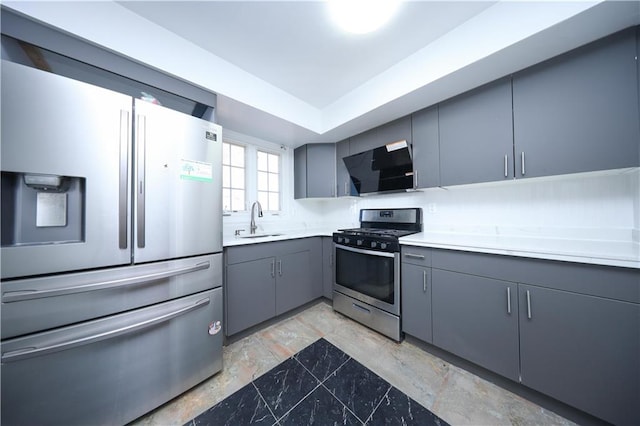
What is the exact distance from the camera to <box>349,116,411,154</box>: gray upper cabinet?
2.06 metres

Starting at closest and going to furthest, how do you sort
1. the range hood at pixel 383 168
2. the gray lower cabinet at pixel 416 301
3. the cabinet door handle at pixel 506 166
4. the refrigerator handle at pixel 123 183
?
1. the refrigerator handle at pixel 123 183
2. the cabinet door handle at pixel 506 166
3. the gray lower cabinet at pixel 416 301
4. the range hood at pixel 383 168

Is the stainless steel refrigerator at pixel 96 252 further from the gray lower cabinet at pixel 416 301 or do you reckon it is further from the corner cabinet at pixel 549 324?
the corner cabinet at pixel 549 324

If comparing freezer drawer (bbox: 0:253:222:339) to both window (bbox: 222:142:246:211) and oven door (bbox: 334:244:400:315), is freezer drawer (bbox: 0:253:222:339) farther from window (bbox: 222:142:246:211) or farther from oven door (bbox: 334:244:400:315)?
oven door (bbox: 334:244:400:315)

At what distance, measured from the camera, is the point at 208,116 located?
1598 millimetres

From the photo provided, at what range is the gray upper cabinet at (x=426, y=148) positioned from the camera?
185 cm

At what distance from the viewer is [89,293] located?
1.00 m

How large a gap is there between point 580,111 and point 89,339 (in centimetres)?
307

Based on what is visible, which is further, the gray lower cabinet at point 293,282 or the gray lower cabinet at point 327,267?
the gray lower cabinet at point 327,267

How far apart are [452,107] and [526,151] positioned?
671 millimetres

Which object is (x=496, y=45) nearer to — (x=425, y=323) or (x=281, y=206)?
(x=425, y=323)

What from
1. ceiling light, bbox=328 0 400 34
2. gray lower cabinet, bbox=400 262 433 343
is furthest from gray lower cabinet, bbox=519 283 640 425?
ceiling light, bbox=328 0 400 34

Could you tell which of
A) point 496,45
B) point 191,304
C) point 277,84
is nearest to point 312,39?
point 277,84

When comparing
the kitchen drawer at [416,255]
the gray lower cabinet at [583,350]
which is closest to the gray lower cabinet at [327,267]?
the kitchen drawer at [416,255]

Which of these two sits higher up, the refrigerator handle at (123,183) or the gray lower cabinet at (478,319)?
the refrigerator handle at (123,183)
